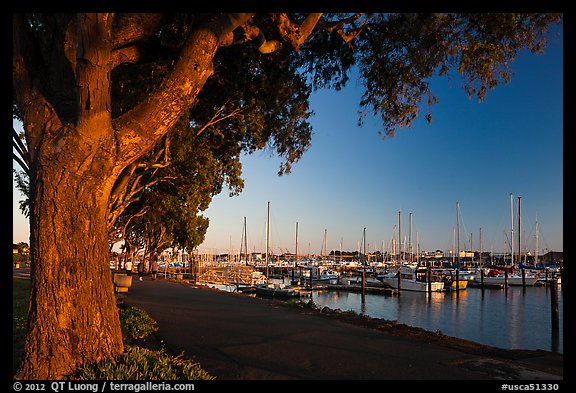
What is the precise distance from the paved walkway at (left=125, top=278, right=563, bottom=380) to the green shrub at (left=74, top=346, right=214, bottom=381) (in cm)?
81

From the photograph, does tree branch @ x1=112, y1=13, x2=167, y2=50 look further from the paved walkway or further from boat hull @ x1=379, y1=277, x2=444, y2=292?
boat hull @ x1=379, y1=277, x2=444, y2=292

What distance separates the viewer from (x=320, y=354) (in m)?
8.45

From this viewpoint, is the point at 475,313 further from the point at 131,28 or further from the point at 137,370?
the point at 137,370

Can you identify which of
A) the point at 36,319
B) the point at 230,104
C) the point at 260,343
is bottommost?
the point at 260,343

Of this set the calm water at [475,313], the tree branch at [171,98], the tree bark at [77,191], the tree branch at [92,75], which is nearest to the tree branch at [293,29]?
the tree branch at [171,98]

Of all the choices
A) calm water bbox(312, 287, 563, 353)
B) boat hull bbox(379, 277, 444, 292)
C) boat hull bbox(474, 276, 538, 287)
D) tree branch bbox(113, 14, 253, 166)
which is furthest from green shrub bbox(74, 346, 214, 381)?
boat hull bbox(474, 276, 538, 287)

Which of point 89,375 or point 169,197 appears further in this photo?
point 169,197

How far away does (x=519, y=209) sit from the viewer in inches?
2562

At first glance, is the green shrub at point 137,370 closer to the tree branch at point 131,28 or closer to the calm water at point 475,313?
the tree branch at point 131,28

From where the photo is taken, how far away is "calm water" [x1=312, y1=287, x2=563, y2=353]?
25.3 meters

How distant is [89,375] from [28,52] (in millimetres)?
4819

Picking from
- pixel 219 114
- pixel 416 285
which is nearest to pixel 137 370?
pixel 219 114
